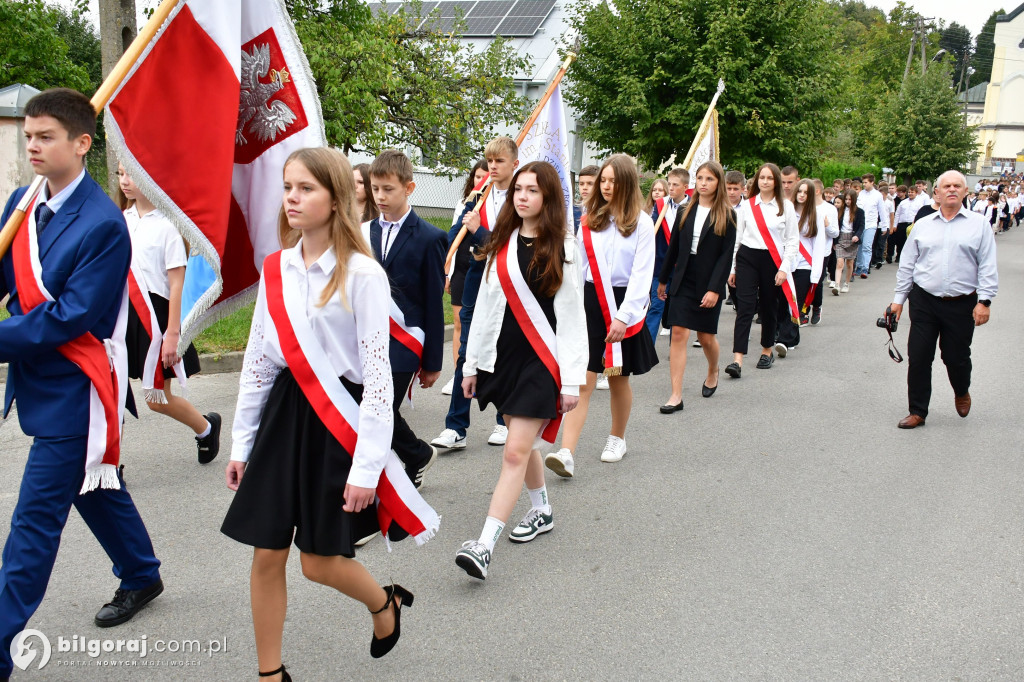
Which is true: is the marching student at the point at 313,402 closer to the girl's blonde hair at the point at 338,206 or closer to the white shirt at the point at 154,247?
the girl's blonde hair at the point at 338,206

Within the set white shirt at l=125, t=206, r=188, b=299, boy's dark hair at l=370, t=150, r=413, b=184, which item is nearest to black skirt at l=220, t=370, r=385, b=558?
boy's dark hair at l=370, t=150, r=413, b=184

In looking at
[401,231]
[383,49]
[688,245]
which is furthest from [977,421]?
[383,49]

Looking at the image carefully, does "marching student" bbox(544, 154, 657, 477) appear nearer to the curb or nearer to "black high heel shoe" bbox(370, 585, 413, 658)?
"black high heel shoe" bbox(370, 585, 413, 658)

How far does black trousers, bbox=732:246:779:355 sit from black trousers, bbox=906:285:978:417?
1922 mm

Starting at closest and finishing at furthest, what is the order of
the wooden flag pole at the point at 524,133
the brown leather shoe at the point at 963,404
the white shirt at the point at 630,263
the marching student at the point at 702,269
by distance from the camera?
the white shirt at the point at 630,263 → the wooden flag pole at the point at 524,133 → the brown leather shoe at the point at 963,404 → the marching student at the point at 702,269

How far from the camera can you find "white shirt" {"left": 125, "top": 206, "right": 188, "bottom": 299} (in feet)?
16.6

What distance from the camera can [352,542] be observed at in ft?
9.77

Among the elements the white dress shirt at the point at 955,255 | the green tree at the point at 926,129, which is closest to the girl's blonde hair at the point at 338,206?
the white dress shirt at the point at 955,255

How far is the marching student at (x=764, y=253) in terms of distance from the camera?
903cm

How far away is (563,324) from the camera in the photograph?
436 cm

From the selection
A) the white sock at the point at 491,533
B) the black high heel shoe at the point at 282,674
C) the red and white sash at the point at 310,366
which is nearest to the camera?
the red and white sash at the point at 310,366

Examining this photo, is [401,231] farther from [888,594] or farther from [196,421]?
[888,594]

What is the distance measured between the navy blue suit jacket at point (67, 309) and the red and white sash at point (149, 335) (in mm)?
1711

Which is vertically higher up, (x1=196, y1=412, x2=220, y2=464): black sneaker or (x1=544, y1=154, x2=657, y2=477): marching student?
(x1=544, y1=154, x2=657, y2=477): marching student
